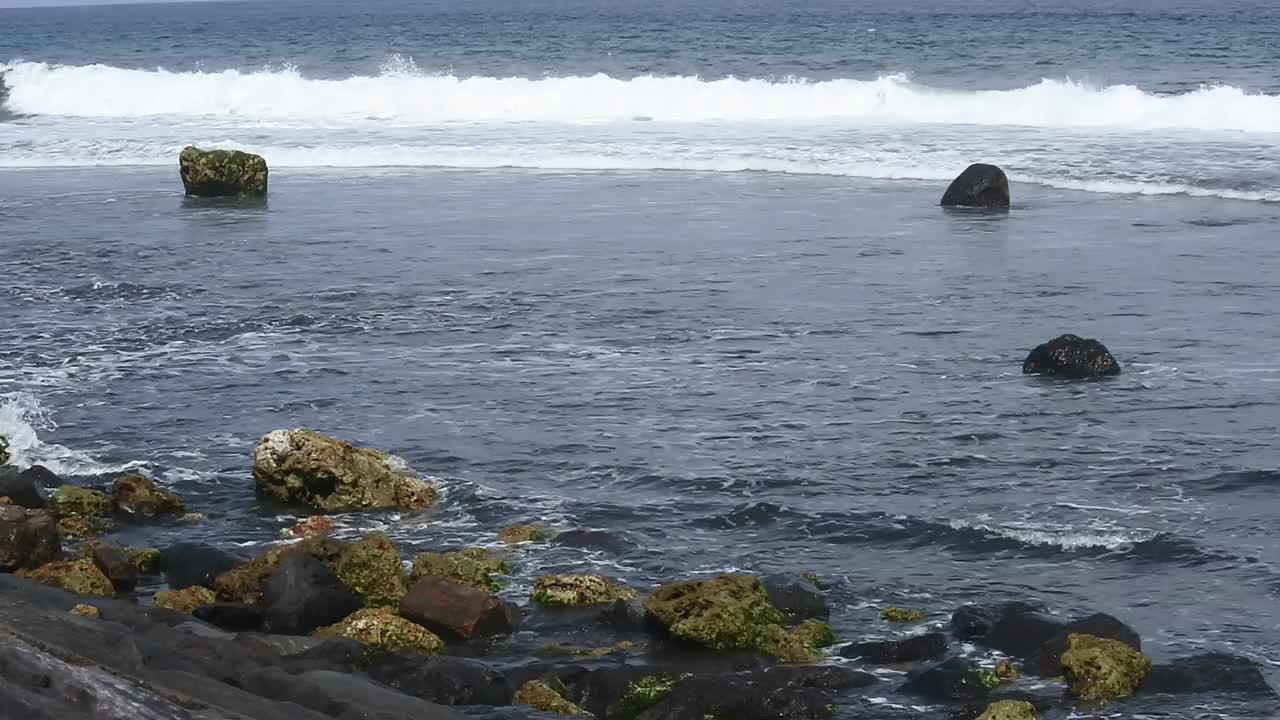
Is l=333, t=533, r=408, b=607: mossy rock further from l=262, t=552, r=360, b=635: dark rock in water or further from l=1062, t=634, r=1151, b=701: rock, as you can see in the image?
l=1062, t=634, r=1151, b=701: rock

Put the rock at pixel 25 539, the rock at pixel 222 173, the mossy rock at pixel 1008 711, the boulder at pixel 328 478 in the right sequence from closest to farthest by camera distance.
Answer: the mossy rock at pixel 1008 711 → the rock at pixel 25 539 → the boulder at pixel 328 478 → the rock at pixel 222 173

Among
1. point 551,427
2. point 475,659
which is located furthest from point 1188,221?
point 475,659

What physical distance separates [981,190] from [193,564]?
16.9 meters

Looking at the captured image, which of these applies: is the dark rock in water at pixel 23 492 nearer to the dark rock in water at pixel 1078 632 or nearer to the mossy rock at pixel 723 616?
the mossy rock at pixel 723 616

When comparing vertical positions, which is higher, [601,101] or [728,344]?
[601,101]

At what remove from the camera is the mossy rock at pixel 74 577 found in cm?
967

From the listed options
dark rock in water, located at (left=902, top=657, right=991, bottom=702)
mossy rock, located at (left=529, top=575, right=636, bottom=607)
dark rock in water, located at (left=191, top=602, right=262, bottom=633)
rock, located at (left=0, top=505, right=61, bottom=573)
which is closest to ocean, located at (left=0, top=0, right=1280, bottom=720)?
dark rock in water, located at (left=902, top=657, right=991, bottom=702)

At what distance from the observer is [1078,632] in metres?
8.70

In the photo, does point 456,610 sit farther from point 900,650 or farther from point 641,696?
point 900,650

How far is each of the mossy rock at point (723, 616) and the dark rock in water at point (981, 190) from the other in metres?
16.5

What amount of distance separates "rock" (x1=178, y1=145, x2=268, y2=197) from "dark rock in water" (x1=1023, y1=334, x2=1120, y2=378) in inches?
661

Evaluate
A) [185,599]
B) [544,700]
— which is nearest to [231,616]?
[185,599]

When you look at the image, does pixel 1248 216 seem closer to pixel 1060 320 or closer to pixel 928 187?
pixel 928 187

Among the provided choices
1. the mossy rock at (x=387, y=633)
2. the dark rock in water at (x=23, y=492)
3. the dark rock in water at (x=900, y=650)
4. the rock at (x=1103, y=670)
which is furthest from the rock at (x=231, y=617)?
the rock at (x=1103, y=670)
